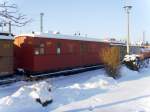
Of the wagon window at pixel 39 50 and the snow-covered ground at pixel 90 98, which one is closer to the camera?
the snow-covered ground at pixel 90 98

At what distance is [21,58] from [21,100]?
28.4ft

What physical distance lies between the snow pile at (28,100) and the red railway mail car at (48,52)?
6661 millimetres

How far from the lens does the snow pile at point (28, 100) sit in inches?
456

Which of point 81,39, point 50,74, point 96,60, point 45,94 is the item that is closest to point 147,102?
point 45,94

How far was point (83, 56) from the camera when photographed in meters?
25.6

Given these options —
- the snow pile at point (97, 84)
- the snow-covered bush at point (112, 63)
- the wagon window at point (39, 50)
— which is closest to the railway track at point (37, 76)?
the wagon window at point (39, 50)

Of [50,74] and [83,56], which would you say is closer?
[50,74]

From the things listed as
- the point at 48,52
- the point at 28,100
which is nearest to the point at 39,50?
the point at 48,52

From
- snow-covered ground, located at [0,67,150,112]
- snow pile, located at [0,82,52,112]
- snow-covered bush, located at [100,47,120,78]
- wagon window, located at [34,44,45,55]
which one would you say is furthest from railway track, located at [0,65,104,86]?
snow pile, located at [0,82,52,112]

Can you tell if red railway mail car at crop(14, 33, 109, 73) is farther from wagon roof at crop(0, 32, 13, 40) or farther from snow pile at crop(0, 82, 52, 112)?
snow pile at crop(0, 82, 52, 112)

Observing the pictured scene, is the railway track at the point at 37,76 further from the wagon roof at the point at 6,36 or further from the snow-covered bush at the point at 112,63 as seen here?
the snow-covered bush at the point at 112,63

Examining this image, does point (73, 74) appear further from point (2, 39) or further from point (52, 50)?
point (2, 39)

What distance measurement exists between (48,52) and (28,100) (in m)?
9.16

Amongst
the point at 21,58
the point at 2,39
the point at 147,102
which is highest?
the point at 2,39
